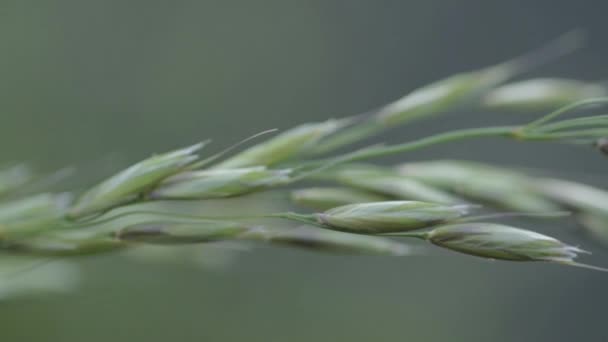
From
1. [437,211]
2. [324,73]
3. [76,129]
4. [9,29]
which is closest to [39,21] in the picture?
[9,29]

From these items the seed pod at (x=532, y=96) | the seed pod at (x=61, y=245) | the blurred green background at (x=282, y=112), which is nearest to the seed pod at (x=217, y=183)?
the seed pod at (x=61, y=245)

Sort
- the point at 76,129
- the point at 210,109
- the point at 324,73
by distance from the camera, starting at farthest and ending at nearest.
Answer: the point at 324,73
the point at 210,109
the point at 76,129

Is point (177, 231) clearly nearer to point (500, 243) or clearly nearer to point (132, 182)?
point (132, 182)

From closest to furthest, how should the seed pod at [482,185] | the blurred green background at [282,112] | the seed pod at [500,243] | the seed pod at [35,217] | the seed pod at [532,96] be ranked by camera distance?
the seed pod at [500,243], the seed pod at [35,217], the seed pod at [482,185], the seed pod at [532,96], the blurred green background at [282,112]

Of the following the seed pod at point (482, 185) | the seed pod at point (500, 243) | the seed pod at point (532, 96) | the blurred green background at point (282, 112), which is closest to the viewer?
the seed pod at point (500, 243)

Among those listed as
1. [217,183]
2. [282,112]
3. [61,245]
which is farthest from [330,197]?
[282,112]

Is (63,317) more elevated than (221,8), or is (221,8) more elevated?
(221,8)

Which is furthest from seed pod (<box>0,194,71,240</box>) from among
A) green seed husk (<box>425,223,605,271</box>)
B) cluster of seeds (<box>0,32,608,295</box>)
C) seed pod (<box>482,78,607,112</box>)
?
seed pod (<box>482,78,607,112</box>)

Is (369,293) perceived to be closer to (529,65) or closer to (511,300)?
(511,300)

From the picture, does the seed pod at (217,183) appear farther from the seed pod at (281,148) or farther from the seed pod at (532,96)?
the seed pod at (532,96)
